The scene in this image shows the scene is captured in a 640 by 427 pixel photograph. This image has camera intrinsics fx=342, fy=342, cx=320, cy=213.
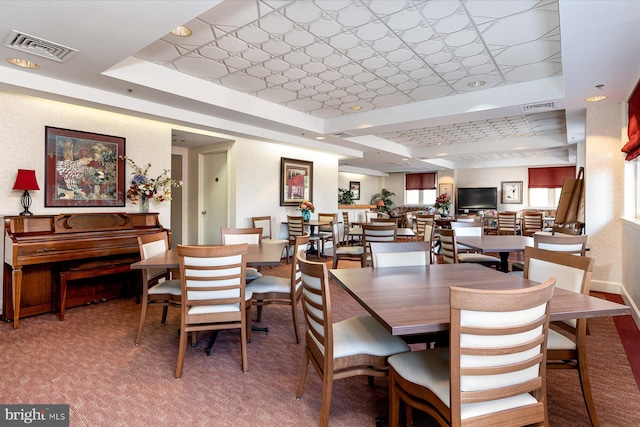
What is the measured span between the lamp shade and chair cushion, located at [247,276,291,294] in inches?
99.9

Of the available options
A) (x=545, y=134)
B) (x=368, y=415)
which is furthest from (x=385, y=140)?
(x=368, y=415)

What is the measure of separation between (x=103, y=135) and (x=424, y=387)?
182 inches

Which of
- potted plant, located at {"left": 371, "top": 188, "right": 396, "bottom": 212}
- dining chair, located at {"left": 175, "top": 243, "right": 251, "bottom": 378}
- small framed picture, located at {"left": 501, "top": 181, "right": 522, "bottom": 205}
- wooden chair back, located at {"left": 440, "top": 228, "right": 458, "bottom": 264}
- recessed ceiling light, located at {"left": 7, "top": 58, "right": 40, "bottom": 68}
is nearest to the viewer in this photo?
dining chair, located at {"left": 175, "top": 243, "right": 251, "bottom": 378}

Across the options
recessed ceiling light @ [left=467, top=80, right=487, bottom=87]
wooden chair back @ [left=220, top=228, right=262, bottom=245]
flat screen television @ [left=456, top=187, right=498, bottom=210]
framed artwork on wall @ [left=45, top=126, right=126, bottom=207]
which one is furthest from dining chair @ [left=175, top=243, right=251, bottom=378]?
flat screen television @ [left=456, top=187, right=498, bottom=210]

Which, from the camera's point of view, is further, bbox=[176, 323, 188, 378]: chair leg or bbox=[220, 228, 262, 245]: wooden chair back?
bbox=[220, 228, 262, 245]: wooden chair back

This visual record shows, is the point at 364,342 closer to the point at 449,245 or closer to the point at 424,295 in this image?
the point at 424,295

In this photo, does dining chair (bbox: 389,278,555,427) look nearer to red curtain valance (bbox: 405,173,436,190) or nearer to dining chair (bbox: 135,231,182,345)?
dining chair (bbox: 135,231,182,345)

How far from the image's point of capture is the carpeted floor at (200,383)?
193 centimetres

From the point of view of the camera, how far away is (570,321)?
6.35 ft

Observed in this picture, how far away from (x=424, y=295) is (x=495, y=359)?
523 millimetres

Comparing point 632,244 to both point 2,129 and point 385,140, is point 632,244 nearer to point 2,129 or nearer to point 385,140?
point 385,140

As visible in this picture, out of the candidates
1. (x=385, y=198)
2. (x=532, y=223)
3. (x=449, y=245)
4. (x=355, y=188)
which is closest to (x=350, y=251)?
(x=449, y=245)

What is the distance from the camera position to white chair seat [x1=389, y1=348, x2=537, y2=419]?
4.09 feet

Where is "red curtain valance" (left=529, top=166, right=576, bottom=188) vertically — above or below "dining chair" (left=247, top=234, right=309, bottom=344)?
above
